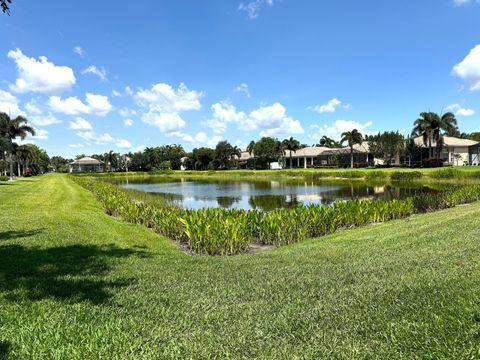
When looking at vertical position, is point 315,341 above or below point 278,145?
below

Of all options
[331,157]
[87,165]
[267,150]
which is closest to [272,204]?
[331,157]

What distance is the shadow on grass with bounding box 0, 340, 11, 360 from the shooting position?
11.9ft

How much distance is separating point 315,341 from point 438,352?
1.22 meters

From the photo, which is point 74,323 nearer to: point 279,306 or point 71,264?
point 279,306

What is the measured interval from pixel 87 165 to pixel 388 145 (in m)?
122

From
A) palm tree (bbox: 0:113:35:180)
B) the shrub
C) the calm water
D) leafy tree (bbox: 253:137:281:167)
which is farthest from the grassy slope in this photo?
leafy tree (bbox: 253:137:281:167)

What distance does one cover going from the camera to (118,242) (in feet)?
37.5

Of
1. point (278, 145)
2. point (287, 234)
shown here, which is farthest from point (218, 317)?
point (278, 145)

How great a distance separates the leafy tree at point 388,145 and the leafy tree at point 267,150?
2620 centimetres

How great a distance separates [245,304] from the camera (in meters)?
5.39

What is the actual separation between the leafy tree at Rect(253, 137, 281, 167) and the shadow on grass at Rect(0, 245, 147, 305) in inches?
3714

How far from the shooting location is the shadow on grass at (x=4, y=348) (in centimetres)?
364

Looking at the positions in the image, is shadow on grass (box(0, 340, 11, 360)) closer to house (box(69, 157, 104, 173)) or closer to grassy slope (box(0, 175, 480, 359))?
grassy slope (box(0, 175, 480, 359))

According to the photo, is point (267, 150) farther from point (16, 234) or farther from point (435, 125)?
point (16, 234)
